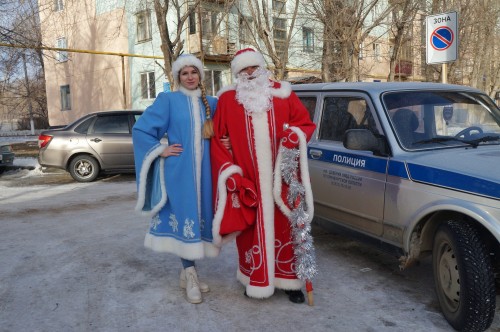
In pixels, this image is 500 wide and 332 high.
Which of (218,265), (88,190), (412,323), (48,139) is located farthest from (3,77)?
(412,323)

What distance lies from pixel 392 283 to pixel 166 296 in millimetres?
1949

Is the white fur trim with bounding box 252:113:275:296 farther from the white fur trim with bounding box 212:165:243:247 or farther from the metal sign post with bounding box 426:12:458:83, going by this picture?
the metal sign post with bounding box 426:12:458:83

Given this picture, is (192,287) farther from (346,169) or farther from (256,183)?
(346,169)

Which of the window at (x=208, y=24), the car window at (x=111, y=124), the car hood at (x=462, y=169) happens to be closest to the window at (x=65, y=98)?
the window at (x=208, y=24)

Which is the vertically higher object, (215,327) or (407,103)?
(407,103)

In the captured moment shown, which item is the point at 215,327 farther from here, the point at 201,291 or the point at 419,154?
the point at 419,154

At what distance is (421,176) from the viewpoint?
3.52 m

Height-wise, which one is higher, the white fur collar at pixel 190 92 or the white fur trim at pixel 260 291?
the white fur collar at pixel 190 92

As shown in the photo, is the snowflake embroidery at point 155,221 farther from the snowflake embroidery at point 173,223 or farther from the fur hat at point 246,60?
the fur hat at point 246,60

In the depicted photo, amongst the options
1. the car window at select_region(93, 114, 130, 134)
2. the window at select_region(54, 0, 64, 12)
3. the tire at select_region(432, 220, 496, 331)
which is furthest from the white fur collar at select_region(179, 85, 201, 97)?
the window at select_region(54, 0, 64, 12)

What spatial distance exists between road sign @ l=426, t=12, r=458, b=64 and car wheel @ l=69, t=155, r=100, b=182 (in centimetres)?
740

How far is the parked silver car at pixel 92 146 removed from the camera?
1072 cm

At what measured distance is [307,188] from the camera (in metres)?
3.54

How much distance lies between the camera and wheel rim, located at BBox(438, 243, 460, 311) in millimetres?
3238
